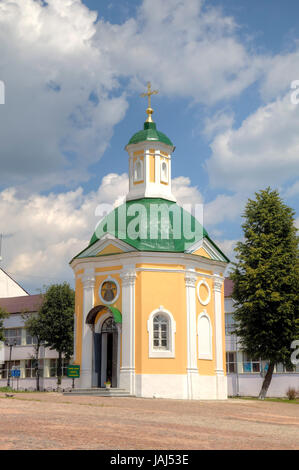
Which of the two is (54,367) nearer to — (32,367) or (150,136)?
(32,367)

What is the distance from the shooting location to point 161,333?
87.6 feet

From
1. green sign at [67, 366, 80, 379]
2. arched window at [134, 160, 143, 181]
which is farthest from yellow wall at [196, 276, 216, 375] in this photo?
arched window at [134, 160, 143, 181]

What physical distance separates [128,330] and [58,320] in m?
21.9

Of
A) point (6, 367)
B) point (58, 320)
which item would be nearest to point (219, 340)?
point (58, 320)

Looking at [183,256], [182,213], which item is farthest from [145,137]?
[183,256]

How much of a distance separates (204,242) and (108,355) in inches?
303

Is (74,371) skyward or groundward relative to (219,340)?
groundward

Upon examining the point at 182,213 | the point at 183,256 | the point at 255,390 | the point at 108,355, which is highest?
the point at 182,213

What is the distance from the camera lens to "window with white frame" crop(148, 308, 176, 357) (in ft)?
86.3

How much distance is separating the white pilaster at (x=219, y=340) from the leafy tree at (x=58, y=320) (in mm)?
20905

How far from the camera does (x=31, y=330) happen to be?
48.9m

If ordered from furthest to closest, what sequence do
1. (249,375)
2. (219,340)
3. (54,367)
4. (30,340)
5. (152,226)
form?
(30,340)
(54,367)
(249,375)
(219,340)
(152,226)

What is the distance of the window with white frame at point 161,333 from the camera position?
86.3 feet
